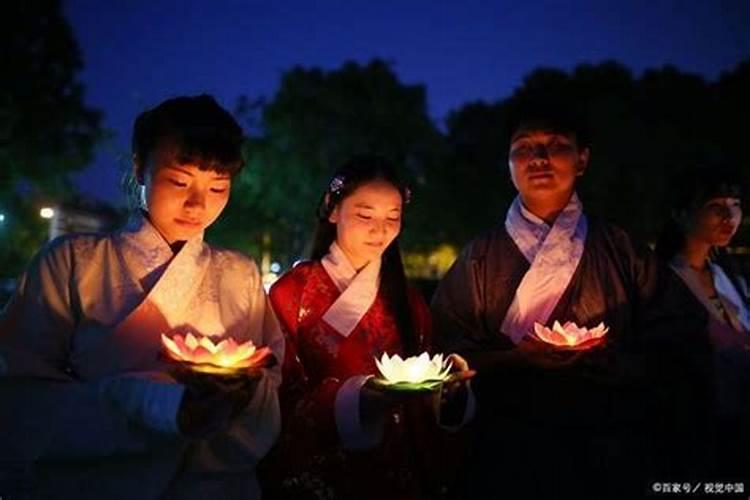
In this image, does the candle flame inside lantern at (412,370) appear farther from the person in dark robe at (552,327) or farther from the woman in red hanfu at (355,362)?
the person in dark robe at (552,327)

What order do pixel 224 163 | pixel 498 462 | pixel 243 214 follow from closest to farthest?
pixel 224 163 → pixel 498 462 → pixel 243 214

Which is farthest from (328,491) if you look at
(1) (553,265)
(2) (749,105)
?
(2) (749,105)

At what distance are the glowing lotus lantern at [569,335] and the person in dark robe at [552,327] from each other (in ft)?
0.61

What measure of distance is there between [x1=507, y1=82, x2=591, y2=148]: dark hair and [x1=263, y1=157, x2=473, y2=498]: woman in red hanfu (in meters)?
0.76

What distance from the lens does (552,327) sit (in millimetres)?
3150

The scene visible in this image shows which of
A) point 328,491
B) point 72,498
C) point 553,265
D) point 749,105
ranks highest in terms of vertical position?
point 749,105

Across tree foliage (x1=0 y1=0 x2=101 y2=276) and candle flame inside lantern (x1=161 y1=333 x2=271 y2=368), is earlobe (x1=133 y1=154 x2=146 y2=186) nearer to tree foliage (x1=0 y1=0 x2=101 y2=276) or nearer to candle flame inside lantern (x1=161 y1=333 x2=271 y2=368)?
candle flame inside lantern (x1=161 y1=333 x2=271 y2=368)

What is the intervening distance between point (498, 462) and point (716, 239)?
251cm

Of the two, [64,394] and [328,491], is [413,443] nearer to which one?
[328,491]

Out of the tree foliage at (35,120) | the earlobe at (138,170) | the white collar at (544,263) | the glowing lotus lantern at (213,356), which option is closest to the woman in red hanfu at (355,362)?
the white collar at (544,263)

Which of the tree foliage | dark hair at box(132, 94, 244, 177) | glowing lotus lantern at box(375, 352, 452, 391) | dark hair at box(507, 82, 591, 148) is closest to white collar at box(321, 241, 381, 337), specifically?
glowing lotus lantern at box(375, 352, 452, 391)

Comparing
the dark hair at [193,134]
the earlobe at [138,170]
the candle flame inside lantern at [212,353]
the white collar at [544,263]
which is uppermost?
the dark hair at [193,134]

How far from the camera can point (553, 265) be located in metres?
3.48

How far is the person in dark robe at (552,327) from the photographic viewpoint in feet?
10.8
